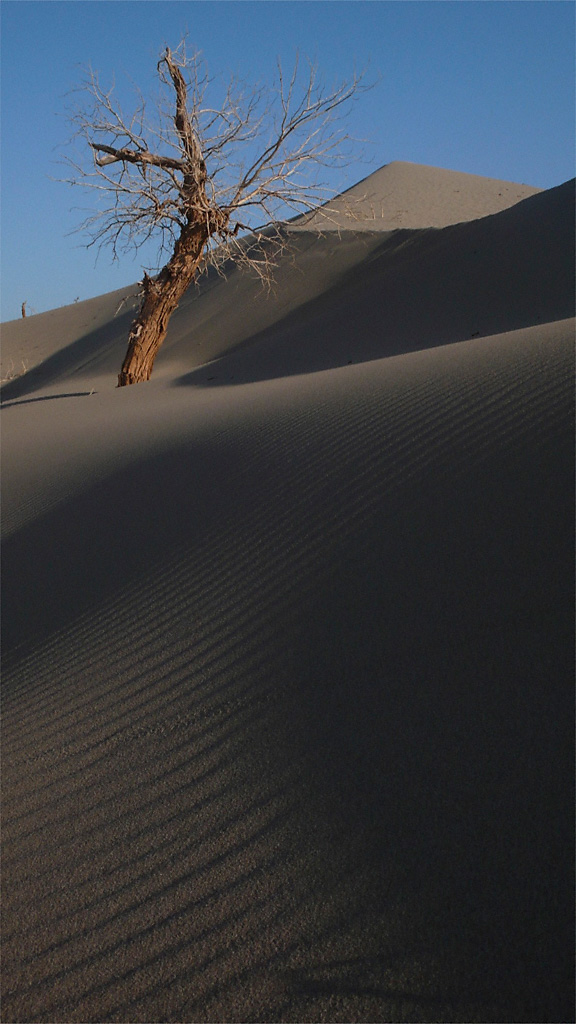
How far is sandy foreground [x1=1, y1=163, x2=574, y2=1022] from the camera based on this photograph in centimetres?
172

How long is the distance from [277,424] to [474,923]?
346 cm

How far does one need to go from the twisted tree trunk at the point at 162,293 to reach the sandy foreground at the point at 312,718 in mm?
6732

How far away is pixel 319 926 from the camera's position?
5.82 feet

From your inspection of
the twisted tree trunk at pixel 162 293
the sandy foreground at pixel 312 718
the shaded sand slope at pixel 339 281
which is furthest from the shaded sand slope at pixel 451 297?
the sandy foreground at pixel 312 718

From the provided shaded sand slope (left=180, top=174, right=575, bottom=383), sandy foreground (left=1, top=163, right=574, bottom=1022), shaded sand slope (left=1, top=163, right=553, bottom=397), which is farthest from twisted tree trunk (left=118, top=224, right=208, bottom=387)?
sandy foreground (left=1, top=163, right=574, bottom=1022)

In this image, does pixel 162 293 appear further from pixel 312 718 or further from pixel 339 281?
pixel 312 718

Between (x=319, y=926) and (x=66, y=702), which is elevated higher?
(x=66, y=702)

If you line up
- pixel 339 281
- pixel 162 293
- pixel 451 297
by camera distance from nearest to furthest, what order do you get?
pixel 451 297, pixel 162 293, pixel 339 281

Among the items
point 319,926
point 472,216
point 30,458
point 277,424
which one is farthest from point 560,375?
point 472,216

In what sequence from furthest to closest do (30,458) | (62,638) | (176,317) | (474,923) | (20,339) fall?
(20,339)
(176,317)
(30,458)
(62,638)
(474,923)

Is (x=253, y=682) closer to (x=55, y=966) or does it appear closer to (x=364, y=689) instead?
(x=364, y=689)

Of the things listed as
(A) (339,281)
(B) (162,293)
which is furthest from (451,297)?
(A) (339,281)

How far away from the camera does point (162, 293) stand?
11.1 metres

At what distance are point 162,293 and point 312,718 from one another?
31.8 ft
